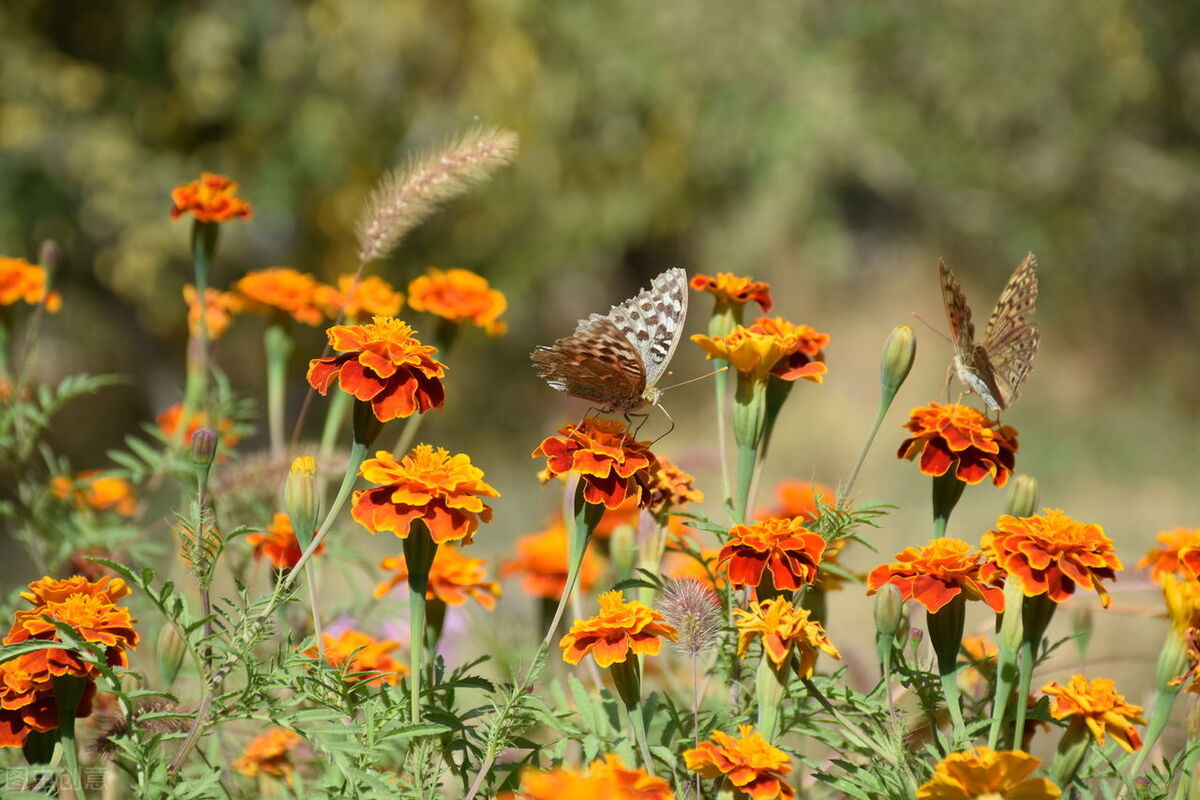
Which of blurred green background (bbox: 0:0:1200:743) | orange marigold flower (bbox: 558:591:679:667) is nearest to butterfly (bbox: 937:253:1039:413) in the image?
orange marigold flower (bbox: 558:591:679:667)

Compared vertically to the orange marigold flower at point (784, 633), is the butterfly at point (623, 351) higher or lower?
higher

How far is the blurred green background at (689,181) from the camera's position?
23.8ft

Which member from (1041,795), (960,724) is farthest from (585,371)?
(1041,795)

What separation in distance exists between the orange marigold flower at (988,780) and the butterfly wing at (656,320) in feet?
2.64

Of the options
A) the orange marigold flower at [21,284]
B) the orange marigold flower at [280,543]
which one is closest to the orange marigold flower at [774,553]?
the orange marigold flower at [280,543]

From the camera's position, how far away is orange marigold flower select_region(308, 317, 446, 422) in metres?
1.27

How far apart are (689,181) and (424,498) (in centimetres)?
861

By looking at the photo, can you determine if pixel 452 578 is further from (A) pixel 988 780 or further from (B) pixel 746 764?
(A) pixel 988 780

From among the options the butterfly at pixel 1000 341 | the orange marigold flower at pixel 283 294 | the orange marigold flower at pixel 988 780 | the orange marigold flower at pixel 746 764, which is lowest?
the orange marigold flower at pixel 746 764

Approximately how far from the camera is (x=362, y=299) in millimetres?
1914

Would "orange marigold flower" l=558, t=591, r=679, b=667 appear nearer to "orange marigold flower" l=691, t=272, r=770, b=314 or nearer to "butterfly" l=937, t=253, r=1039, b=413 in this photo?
"orange marigold flower" l=691, t=272, r=770, b=314

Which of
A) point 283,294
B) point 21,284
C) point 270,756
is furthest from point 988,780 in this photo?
point 21,284

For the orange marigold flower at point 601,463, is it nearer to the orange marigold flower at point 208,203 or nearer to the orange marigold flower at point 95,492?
the orange marigold flower at point 208,203

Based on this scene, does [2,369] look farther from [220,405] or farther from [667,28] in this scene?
[667,28]
